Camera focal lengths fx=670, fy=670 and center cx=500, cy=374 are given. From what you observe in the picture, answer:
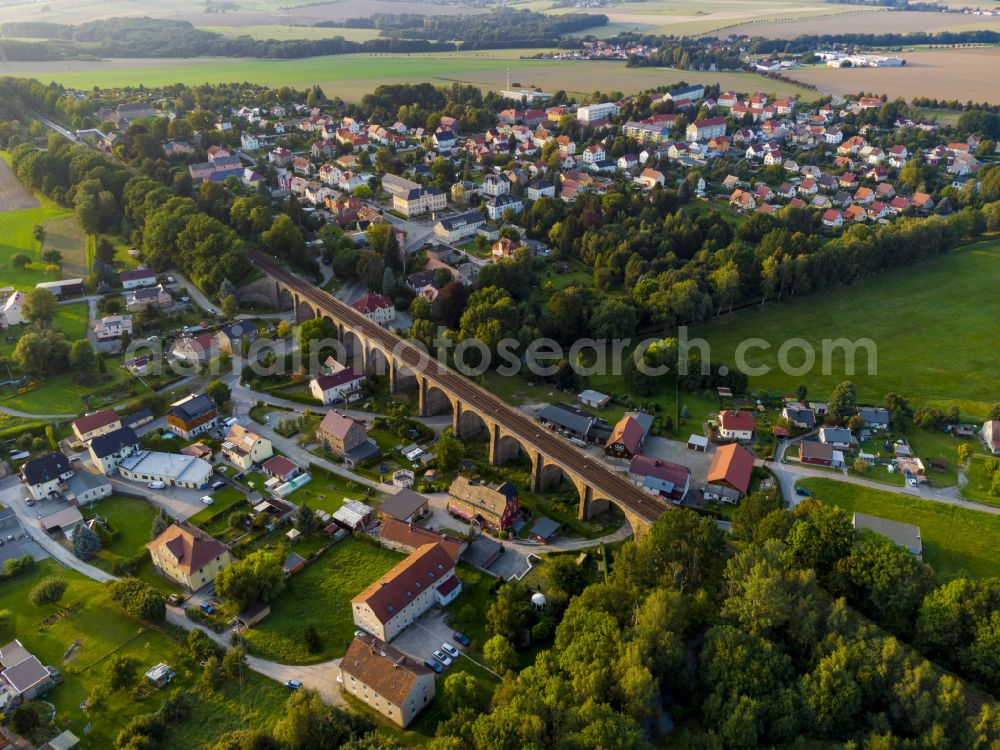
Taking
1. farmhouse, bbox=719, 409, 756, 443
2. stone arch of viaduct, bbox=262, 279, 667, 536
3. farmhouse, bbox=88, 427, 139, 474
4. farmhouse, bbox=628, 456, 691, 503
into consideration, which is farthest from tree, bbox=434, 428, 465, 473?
farmhouse, bbox=88, 427, 139, 474

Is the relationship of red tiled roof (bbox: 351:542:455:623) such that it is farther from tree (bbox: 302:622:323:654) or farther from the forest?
the forest

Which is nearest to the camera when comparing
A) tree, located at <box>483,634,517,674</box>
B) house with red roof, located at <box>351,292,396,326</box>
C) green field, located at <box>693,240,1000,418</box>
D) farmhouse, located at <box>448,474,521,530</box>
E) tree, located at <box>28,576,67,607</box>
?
tree, located at <box>483,634,517,674</box>

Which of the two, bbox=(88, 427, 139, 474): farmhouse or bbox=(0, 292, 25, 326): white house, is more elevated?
bbox=(0, 292, 25, 326): white house

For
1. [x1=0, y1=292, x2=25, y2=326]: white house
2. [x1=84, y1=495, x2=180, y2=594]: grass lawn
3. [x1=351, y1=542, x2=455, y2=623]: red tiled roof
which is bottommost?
[x1=84, y1=495, x2=180, y2=594]: grass lawn

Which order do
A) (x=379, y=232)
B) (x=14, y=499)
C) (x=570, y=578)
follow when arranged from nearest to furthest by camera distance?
(x=570, y=578)
(x=14, y=499)
(x=379, y=232)

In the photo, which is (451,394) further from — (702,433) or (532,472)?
(702,433)

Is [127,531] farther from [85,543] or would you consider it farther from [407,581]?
[407,581]

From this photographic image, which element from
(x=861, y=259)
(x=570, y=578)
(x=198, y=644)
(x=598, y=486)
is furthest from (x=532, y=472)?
(x=861, y=259)

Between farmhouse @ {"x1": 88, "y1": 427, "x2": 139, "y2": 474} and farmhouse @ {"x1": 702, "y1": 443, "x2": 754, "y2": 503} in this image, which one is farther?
farmhouse @ {"x1": 88, "y1": 427, "x2": 139, "y2": 474}

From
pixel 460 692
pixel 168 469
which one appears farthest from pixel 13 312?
pixel 460 692
